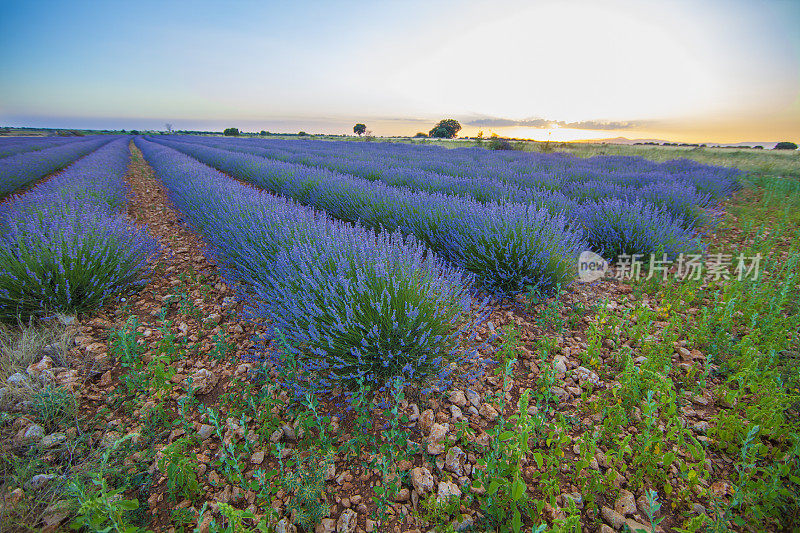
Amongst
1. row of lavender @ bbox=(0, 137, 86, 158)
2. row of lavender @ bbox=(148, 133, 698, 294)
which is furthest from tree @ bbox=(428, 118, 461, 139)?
row of lavender @ bbox=(148, 133, 698, 294)

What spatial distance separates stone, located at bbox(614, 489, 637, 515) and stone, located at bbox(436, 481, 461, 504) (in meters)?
0.66

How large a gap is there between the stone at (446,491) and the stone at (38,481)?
1654 mm

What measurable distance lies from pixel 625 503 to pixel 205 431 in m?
2.03

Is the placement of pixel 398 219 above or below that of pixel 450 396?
above

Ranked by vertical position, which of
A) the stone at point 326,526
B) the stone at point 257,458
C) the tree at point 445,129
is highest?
the tree at point 445,129

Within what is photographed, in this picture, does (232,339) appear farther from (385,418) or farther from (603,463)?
(603,463)

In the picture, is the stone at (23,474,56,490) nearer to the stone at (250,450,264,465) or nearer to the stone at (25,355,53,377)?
the stone at (250,450,264,465)

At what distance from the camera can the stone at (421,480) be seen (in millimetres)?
1453

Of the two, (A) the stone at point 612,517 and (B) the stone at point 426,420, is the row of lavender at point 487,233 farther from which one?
(A) the stone at point 612,517

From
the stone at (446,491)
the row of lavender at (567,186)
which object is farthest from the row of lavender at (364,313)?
the row of lavender at (567,186)

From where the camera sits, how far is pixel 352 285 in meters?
2.00

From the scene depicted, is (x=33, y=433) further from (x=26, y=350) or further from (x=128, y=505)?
(x=128, y=505)

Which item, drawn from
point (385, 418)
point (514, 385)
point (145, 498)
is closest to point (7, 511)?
point (145, 498)

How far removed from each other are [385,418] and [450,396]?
1.35 ft
